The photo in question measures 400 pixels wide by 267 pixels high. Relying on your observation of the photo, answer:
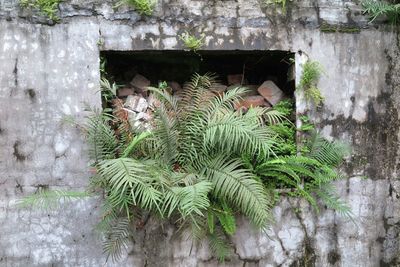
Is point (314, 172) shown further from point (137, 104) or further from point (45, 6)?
point (45, 6)

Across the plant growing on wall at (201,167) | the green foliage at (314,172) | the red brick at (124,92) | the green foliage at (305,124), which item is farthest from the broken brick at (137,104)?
the green foliage at (305,124)

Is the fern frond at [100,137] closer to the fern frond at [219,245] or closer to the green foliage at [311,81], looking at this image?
the fern frond at [219,245]

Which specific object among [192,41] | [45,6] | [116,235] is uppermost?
[45,6]

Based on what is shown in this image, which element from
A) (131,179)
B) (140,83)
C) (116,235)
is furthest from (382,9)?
(116,235)

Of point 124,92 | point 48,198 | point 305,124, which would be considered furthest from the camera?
point 124,92

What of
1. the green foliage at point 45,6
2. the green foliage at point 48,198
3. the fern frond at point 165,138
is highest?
the green foliage at point 45,6

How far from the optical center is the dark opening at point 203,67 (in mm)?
5352

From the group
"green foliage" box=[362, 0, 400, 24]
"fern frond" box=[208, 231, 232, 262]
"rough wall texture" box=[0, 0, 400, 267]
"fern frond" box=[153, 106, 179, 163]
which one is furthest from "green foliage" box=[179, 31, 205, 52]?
"fern frond" box=[208, 231, 232, 262]

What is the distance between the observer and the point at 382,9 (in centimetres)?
494

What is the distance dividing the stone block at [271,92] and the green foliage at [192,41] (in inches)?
36.3

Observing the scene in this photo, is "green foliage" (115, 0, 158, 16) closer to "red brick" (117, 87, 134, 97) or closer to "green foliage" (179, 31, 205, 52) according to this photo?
"green foliage" (179, 31, 205, 52)

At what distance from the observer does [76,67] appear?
476 cm

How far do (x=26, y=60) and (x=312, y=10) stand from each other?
2841 mm

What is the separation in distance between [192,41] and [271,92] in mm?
1114
